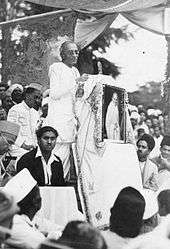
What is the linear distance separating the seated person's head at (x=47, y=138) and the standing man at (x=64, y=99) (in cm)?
4

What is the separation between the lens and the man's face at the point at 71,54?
16.9ft

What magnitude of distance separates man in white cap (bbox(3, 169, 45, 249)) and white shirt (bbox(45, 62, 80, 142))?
120 centimetres

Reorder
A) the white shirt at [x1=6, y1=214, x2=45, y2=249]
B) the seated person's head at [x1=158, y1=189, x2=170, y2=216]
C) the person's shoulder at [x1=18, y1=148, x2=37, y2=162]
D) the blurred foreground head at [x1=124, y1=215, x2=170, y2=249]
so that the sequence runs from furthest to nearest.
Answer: the person's shoulder at [x1=18, y1=148, x2=37, y2=162] < the seated person's head at [x1=158, y1=189, x2=170, y2=216] < the white shirt at [x1=6, y1=214, x2=45, y2=249] < the blurred foreground head at [x1=124, y1=215, x2=170, y2=249]

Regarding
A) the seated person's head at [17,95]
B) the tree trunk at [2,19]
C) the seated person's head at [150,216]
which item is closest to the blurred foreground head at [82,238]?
the seated person's head at [150,216]

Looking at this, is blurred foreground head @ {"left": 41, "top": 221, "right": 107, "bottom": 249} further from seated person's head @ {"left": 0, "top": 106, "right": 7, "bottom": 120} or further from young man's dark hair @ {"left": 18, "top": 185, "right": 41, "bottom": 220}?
seated person's head @ {"left": 0, "top": 106, "right": 7, "bottom": 120}

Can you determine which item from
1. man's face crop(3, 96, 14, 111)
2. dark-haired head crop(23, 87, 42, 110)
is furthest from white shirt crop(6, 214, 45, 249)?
man's face crop(3, 96, 14, 111)

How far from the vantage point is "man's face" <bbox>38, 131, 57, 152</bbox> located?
5086 mm

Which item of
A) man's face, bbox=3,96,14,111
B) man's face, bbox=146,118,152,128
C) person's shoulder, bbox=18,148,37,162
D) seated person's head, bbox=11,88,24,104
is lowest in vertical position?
person's shoulder, bbox=18,148,37,162

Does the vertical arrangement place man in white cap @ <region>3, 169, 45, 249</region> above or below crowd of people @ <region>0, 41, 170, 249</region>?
below

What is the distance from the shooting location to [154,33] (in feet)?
16.2

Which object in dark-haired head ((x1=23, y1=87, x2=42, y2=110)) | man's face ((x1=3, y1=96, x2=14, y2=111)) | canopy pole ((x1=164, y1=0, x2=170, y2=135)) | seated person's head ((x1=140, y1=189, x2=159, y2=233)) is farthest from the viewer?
man's face ((x1=3, y1=96, x2=14, y2=111))

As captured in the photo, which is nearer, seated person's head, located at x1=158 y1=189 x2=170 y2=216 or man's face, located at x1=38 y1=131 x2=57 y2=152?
seated person's head, located at x1=158 y1=189 x2=170 y2=216

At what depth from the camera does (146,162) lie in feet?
16.5

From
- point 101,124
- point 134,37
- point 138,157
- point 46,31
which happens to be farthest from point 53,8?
point 138,157
